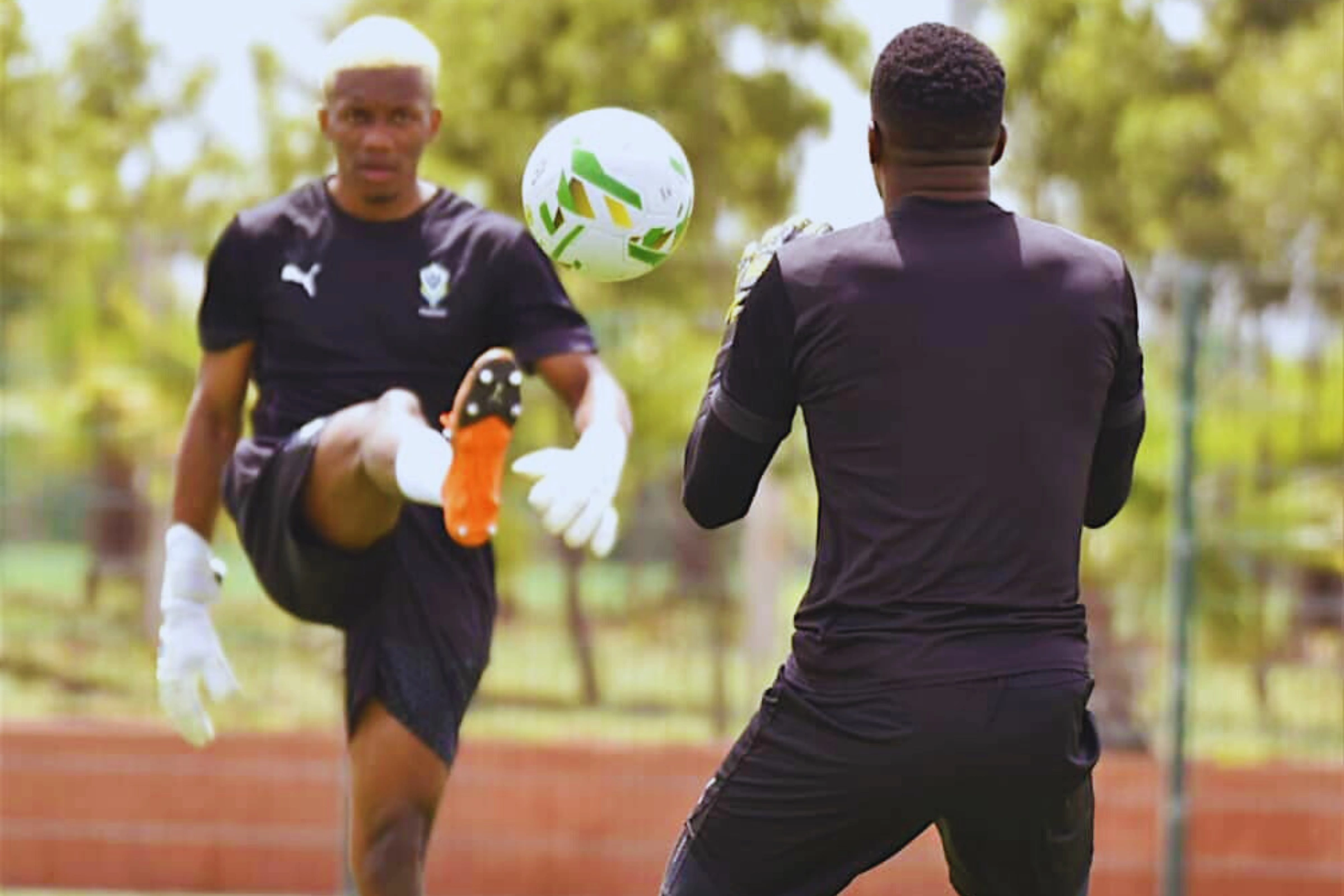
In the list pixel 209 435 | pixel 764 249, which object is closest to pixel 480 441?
pixel 764 249

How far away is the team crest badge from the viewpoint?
5.71 meters

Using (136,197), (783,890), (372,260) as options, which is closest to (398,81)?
(372,260)

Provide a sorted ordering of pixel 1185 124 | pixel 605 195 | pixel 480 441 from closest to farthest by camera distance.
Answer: pixel 480 441 < pixel 605 195 < pixel 1185 124

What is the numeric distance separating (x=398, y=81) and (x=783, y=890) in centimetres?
249

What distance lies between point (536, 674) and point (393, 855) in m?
4.70

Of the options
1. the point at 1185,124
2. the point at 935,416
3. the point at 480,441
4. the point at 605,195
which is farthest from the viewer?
the point at 1185,124

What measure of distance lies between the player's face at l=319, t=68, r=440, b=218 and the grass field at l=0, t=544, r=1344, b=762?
12.7 feet

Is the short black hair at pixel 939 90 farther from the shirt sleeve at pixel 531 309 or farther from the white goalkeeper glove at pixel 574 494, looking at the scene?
the shirt sleeve at pixel 531 309

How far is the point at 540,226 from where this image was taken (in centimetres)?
491

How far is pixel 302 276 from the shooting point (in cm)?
575

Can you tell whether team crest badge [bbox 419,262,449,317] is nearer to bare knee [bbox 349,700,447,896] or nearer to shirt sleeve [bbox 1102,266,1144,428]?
bare knee [bbox 349,700,447,896]

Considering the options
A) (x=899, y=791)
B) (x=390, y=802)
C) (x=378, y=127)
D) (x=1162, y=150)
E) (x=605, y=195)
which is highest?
(x=1162, y=150)

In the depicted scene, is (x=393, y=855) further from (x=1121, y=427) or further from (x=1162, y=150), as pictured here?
(x=1162, y=150)

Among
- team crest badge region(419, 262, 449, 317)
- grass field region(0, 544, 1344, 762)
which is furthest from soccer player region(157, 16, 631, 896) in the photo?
grass field region(0, 544, 1344, 762)
